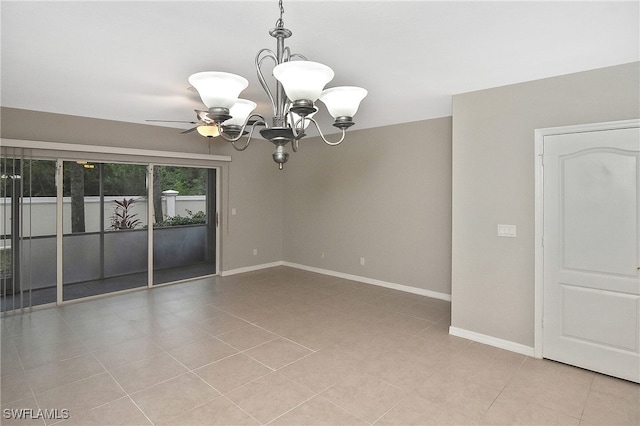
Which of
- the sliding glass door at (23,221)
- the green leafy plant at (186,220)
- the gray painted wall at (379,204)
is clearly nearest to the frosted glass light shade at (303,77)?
the gray painted wall at (379,204)

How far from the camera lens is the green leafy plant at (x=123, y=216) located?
529 centimetres

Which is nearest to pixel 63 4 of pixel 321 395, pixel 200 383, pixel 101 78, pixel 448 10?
pixel 101 78

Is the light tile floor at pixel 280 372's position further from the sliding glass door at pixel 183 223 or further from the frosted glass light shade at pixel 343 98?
the frosted glass light shade at pixel 343 98

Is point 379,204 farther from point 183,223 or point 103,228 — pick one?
point 103,228

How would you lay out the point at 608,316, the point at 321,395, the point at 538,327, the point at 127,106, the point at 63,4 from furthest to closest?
1. the point at 127,106
2. the point at 538,327
3. the point at 608,316
4. the point at 321,395
5. the point at 63,4

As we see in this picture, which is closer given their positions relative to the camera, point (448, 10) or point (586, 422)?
point (448, 10)

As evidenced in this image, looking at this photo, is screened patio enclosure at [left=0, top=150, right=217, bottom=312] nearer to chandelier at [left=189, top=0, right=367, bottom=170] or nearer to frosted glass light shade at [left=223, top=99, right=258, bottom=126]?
frosted glass light shade at [left=223, top=99, right=258, bottom=126]

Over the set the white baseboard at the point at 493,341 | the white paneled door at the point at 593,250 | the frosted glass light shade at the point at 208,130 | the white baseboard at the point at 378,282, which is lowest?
the white baseboard at the point at 493,341

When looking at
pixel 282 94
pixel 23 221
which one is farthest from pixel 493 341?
pixel 23 221

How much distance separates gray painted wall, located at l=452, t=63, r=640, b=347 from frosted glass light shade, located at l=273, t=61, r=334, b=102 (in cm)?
225

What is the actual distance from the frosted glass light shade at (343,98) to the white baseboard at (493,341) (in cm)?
265

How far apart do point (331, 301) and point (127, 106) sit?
11.9ft

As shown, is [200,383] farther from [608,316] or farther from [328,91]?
[608,316]

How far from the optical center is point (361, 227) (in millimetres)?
5816
